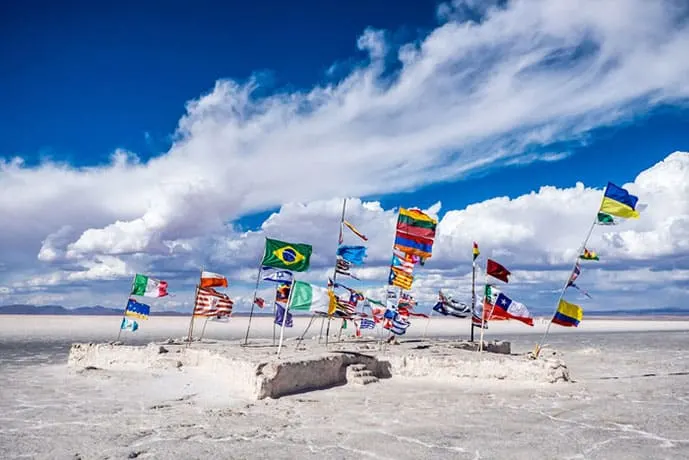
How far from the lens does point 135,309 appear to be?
25.2m

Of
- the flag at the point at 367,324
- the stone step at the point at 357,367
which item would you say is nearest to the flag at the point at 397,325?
the flag at the point at 367,324

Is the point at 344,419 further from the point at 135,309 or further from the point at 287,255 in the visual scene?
the point at 135,309

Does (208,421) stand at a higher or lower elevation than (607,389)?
lower

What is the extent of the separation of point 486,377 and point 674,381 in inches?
323

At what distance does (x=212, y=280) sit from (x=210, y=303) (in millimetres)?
1158

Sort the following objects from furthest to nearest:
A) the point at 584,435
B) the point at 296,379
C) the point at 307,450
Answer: the point at 296,379, the point at 584,435, the point at 307,450

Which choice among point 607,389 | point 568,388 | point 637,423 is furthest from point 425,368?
point 637,423

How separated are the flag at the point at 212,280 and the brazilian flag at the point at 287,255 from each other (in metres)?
5.69

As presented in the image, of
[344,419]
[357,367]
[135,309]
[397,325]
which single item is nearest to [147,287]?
[135,309]

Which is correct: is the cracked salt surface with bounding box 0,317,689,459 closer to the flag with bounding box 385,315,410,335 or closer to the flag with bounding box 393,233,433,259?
the flag with bounding box 385,315,410,335

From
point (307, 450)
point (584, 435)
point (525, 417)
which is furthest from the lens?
point (525, 417)

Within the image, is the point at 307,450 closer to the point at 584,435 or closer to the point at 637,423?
the point at 584,435

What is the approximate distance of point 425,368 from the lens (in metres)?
21.6

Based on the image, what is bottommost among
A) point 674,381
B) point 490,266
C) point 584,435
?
point 584,435
